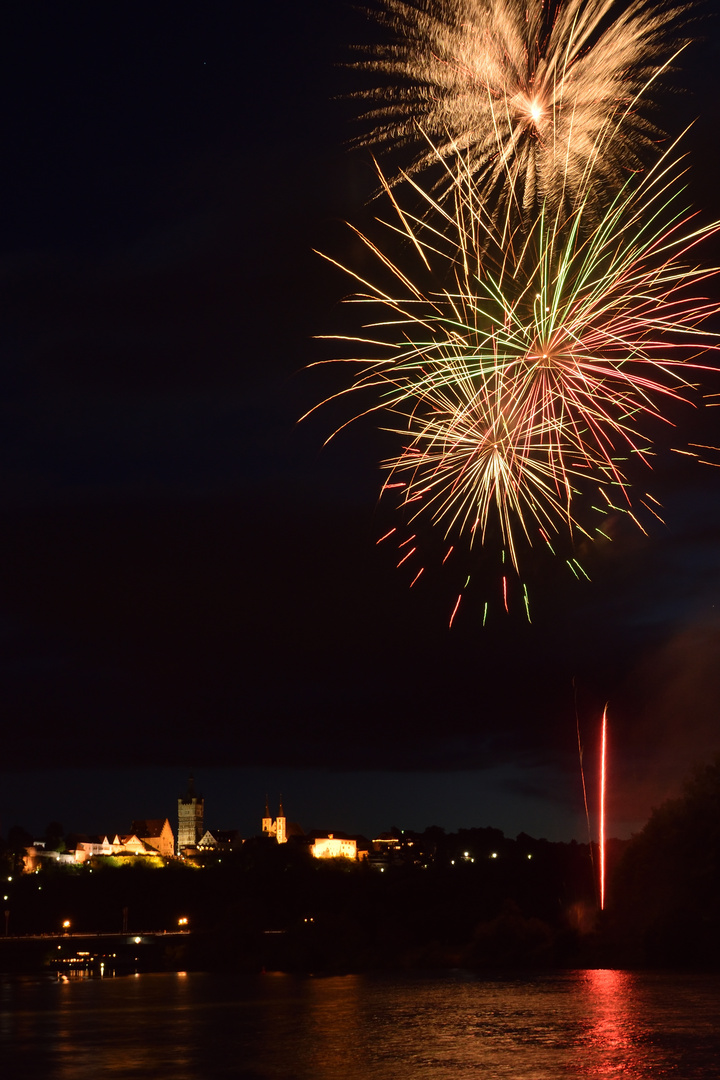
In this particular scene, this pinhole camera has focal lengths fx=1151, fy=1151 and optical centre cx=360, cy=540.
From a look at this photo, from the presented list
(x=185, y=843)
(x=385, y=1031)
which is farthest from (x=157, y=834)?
(x=385, y=1031)

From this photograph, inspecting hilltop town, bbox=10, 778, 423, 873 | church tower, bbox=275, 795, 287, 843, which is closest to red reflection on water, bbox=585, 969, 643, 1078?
hilltop town, bbox=10, 778, 423, 873

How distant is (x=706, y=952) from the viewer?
4484 cm

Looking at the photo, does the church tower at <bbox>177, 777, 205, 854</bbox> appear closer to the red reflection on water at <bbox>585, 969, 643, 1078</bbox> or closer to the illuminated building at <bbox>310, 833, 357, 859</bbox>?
the illuminated building at <bbox>310, 833, 357, 859</bbox>

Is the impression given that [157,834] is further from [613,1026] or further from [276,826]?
[613,1026]

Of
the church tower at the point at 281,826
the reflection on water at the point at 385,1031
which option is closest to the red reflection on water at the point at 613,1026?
the reflection on water at the point at 385,1031

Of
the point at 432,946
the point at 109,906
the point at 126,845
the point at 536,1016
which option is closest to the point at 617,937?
the point at 432,946

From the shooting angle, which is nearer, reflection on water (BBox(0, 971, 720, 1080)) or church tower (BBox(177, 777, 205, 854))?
reflection on water (BBox(0, 971, 720, 1080))

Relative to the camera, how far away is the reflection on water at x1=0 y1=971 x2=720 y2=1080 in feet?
74.8

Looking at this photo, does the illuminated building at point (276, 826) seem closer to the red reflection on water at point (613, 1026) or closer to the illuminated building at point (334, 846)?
the illuminated building at point (334, 846)

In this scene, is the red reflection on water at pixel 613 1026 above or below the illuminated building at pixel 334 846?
above

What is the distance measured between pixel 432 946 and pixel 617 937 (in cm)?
1289

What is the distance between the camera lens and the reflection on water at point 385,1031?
74.8 ft

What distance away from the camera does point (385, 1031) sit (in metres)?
30.0

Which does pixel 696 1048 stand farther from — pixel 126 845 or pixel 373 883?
pixel 126 845
